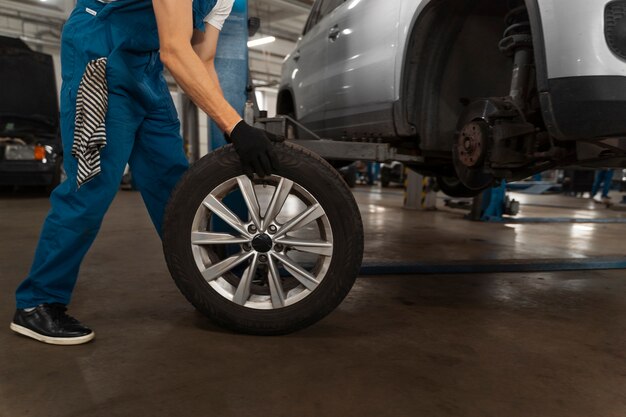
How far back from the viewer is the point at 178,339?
155 cm

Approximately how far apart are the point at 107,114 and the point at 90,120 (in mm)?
73

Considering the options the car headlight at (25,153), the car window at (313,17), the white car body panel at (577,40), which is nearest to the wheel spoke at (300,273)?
the white car body panel at (577,40)

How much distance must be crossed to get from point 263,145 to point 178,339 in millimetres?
711

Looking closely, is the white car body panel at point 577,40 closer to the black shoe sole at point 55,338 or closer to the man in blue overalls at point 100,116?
the man in blue overalls at point 100,116

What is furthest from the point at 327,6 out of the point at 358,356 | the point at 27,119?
the point at 27,119

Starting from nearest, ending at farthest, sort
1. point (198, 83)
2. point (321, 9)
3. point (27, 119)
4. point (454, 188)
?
1. point (198, 83)
2. point (454, 188)
3. point (321, 9)
4. point (27, 119)

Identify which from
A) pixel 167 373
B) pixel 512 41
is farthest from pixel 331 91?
pixel 167 373

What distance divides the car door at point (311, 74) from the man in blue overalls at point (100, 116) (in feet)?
5.10

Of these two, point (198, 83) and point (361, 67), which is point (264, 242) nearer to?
point (198, 83)

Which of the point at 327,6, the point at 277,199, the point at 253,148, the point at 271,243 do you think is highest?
the point at 327,6

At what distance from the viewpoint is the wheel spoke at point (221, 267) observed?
1.54 metres

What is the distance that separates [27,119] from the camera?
7.61 metres

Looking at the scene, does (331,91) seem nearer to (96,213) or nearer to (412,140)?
(412,140)

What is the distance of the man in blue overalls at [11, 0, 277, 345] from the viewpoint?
1.43 metres
